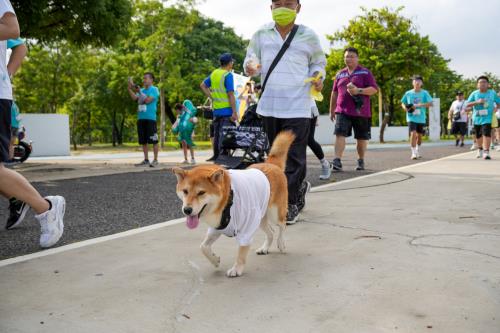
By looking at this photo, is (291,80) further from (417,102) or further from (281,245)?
(417,102)

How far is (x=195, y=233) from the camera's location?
4.44m

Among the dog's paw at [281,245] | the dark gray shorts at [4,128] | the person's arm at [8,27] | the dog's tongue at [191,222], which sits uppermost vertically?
the person's arm at [8,27]

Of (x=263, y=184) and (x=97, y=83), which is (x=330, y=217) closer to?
(x=263, y=184)

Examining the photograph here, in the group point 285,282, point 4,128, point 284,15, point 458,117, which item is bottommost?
A: point 285,282

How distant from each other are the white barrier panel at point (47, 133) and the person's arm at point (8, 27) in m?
17.0

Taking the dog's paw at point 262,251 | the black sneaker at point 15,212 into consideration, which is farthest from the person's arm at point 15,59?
the dog's paw at point 262,251

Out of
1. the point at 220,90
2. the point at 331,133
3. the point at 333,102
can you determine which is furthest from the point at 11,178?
the point at 331,133

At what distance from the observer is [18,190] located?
400 centimetres

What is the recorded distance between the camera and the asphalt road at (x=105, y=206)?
4.43 meters

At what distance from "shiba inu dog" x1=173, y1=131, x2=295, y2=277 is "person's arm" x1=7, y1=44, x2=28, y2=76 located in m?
2.27

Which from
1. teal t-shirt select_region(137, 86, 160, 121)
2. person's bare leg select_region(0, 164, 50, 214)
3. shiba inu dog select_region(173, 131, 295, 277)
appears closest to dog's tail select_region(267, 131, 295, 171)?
shiba inu dog select_region(173, 131, 295, 277)

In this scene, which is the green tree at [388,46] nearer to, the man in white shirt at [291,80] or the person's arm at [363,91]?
the person's arm at [363,91]

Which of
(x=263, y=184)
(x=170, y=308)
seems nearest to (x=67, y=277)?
(x=170, y=308)

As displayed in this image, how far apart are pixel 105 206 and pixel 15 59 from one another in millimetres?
2118
